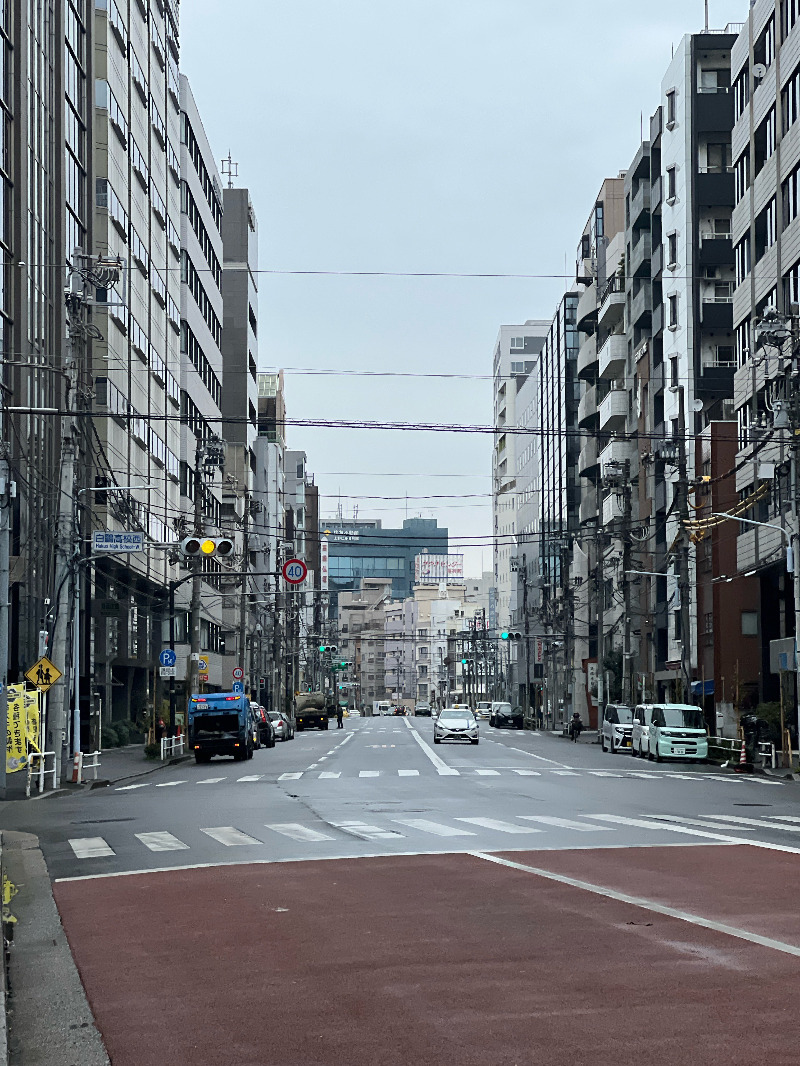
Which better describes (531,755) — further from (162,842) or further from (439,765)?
(162,842)

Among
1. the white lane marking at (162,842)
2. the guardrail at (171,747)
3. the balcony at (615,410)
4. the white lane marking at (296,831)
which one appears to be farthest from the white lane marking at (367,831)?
the balcony at (615,410)

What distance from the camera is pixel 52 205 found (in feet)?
182

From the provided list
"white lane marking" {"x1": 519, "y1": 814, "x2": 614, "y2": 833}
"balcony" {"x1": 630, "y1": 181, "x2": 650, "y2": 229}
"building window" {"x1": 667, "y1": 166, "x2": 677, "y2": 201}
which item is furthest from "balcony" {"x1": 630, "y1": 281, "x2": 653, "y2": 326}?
"white lane marking" {"x1": 519, "y1": 814, "x2": 614, "y2": 833}

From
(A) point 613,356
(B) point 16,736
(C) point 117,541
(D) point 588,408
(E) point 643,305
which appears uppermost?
(E) point 643,305

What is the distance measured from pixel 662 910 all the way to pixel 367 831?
9.36 meters

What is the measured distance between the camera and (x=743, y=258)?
5903cm

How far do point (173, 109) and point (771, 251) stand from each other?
4312cm

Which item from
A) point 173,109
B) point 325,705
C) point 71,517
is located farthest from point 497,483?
point 71,517

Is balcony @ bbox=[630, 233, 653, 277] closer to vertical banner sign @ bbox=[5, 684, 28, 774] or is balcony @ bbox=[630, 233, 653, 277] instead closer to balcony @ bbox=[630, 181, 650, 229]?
balcony @ bbox=[630, 181, 650, 229]

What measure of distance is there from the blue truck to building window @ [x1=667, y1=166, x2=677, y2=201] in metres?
40.1

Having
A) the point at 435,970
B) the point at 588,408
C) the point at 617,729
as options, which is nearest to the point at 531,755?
the point at 617,729

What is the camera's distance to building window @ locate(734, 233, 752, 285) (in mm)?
57922

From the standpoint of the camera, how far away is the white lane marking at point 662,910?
9.75 metres

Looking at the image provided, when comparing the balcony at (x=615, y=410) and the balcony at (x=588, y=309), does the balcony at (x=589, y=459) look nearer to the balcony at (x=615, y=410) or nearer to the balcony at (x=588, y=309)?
the balcony at (x=588, y=309)
